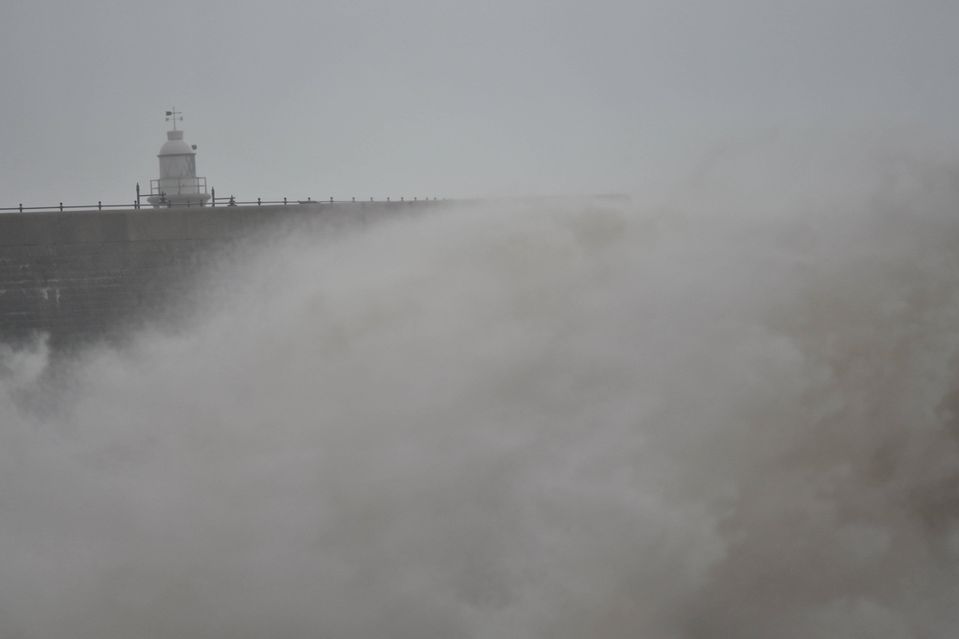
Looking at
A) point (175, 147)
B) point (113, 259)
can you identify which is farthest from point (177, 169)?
point (113, 259)

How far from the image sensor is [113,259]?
2362cm

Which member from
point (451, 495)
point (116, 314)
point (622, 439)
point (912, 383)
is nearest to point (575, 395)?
point (622, 439)

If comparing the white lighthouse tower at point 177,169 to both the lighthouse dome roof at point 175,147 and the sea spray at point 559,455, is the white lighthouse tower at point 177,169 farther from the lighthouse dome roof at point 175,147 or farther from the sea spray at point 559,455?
the sea spray at point 559,455

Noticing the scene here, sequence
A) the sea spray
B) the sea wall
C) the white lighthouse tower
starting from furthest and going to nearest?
the white lighthouse tower → the sea wall → the sea spray

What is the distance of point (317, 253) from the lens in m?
23.5

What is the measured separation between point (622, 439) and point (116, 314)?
9774mm

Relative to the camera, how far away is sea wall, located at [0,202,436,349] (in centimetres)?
2327

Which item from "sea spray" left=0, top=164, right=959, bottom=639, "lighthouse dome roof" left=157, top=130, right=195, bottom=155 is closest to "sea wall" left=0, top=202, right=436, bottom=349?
"sea spray" left=0, top=164, right=959, bottom=639

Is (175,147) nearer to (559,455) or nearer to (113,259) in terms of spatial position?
(113,259)

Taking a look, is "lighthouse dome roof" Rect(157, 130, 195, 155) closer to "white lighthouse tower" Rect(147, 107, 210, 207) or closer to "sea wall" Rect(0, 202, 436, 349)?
"white lighthouse tower" Rect(147, 107, 210, 207)

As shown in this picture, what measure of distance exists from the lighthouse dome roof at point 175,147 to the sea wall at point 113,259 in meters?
11.0

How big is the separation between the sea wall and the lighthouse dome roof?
11.0 meters

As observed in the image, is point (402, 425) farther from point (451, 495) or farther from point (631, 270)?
point (631, 270)

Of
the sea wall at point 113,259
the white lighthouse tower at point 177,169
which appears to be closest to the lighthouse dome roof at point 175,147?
the white lighthouse tower at point 177,169
